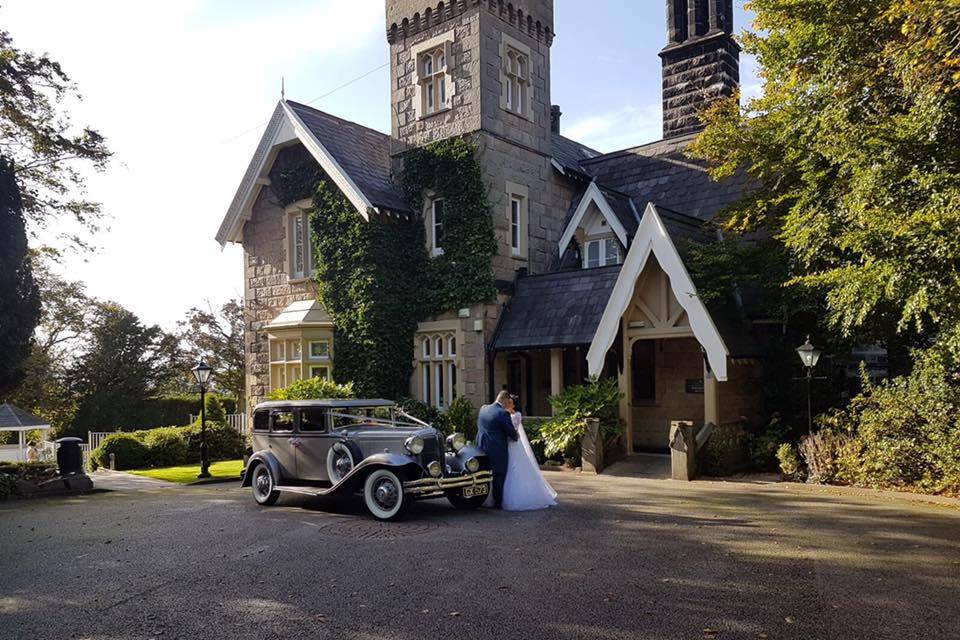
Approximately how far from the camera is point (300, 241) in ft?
67.4

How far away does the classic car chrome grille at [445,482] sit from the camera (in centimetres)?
980

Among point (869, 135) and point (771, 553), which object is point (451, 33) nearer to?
point (869, 135)

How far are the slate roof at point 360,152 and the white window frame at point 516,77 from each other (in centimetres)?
361

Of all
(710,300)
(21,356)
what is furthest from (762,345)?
(21,356)

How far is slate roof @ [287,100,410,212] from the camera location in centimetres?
1845

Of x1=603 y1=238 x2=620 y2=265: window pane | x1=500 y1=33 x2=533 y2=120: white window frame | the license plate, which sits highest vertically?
x1=500 y1=33 x2=533 y2=120: white window frame

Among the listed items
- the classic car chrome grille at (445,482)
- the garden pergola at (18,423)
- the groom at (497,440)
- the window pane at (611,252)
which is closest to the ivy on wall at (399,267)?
the window pane at (611,252)

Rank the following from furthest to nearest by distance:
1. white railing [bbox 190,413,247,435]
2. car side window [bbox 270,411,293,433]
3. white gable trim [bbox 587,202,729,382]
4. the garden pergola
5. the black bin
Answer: the garden pergola < white railing [bbox 190,413,247,435] < the black bin < white gable trim [bbox 587,202,729,382] < car side window [bbox 270,411,293,433]

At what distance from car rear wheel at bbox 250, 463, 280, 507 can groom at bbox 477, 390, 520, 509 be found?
3.35 meters

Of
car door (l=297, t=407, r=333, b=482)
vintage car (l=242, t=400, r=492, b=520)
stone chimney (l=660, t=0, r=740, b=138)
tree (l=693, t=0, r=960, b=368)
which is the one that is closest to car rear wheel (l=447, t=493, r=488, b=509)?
vintage car (l=242, t=400, r=492, b=520)

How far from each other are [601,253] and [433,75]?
244 inches

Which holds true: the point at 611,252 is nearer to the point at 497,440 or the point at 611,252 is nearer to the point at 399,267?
the point at 399,267

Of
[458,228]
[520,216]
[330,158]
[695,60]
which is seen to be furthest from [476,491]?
[695,60]

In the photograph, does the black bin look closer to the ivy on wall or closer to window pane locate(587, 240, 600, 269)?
the ivy on wall
